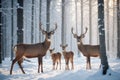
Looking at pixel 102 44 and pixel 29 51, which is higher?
pixel 102 44

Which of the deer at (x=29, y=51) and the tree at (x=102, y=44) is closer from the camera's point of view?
the tree at (x=102, y=44)

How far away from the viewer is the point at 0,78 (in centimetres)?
1233

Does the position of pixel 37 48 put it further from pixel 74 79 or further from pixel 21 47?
pixel 74 79

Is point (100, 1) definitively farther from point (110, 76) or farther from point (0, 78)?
point (0, 78)

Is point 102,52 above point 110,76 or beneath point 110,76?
above

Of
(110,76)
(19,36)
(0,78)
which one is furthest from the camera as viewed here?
(19,36)

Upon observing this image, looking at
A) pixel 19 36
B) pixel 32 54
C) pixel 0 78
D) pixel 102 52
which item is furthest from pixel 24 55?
pixel 102 52

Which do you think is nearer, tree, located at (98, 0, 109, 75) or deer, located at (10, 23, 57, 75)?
tree, located at (98, 0, 109, 75)

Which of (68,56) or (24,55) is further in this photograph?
(68,56)

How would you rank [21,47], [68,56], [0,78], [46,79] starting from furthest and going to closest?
[68,56] < [21,47] < [0,78] < [46,79]

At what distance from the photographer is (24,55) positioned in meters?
14.7

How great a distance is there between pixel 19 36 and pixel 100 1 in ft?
27.8

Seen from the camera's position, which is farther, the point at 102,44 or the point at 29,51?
the point at 29,51

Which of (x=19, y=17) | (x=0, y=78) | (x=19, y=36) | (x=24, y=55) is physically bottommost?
(x=0, y=78)
